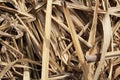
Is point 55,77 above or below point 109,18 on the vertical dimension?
below

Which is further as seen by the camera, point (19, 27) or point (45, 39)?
point (19, 27)

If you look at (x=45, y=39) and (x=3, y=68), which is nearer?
(x=45, y=39)

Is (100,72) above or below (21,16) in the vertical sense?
below

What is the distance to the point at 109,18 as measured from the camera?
109 centimetres

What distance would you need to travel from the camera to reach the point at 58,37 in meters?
1.17

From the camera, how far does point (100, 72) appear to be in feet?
3.71

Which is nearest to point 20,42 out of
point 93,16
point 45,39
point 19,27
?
point 19,27

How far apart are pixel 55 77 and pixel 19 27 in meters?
0.22

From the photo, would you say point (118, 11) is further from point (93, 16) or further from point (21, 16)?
point (21, 16)

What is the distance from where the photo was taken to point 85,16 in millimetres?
1191

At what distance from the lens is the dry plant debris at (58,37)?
114 cm

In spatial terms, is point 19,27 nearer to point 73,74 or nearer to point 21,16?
point 21,16

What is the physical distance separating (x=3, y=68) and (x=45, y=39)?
0.22 m

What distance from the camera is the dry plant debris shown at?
3.73 ft
